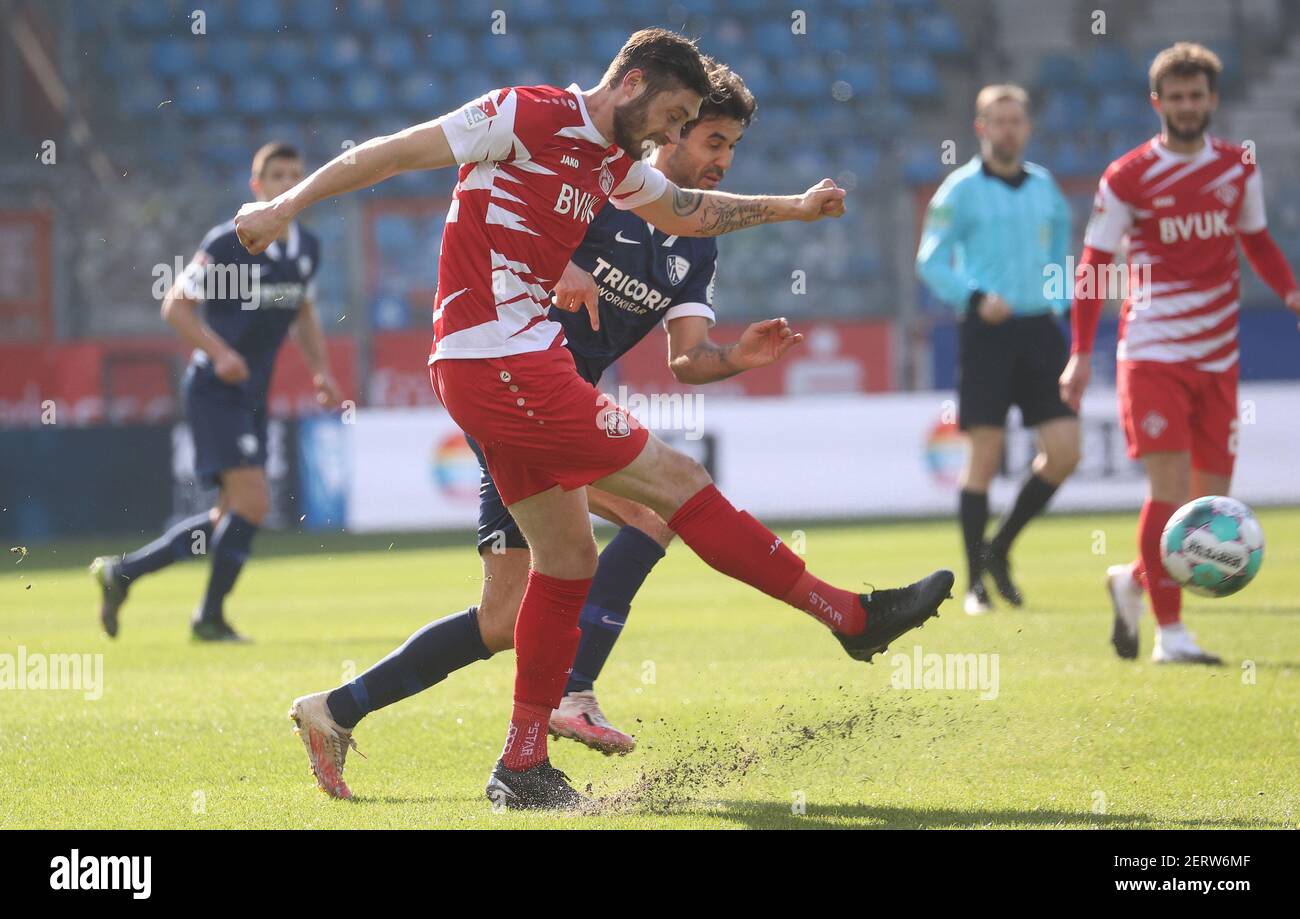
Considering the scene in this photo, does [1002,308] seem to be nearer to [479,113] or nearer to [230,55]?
[479,113]

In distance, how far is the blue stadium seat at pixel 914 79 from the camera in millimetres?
25438

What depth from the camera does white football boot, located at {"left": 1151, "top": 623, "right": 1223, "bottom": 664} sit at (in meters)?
7.00

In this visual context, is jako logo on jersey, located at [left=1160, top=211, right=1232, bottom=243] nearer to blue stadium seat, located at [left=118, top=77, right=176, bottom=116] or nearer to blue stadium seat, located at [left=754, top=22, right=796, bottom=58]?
blue stadium seat, located at [left=754, top=22, right=796, bottom=58]

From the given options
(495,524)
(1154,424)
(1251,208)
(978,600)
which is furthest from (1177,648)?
(495,524)

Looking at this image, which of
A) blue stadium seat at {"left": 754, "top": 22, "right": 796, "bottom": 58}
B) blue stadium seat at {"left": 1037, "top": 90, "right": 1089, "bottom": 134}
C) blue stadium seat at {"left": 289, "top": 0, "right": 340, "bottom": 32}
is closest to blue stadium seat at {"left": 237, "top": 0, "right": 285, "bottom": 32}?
blue stadium seat at {"left": 289, "top": 0, "right": 340, "bottom": 32}

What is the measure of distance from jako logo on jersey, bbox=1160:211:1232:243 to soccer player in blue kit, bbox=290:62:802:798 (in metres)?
2.59

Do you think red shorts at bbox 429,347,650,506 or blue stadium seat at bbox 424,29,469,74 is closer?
red shorts at bbox 429,347,650,506

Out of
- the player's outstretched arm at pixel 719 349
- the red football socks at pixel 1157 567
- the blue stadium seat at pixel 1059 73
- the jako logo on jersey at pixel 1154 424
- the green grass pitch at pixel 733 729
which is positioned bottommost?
the green grass pitch at pixel 733 729

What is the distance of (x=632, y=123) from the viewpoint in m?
4.35

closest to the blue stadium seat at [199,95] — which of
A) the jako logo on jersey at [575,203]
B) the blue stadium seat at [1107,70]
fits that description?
the blue stadium seat at [1107,70]

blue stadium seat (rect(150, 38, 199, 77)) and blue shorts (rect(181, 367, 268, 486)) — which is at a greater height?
blue stadium seat (rect(150, 38, 199, 77))

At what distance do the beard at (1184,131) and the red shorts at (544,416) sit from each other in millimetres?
3585

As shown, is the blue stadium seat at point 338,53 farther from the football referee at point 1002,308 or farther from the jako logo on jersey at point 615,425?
the jako logo on jersey at point 615,425
